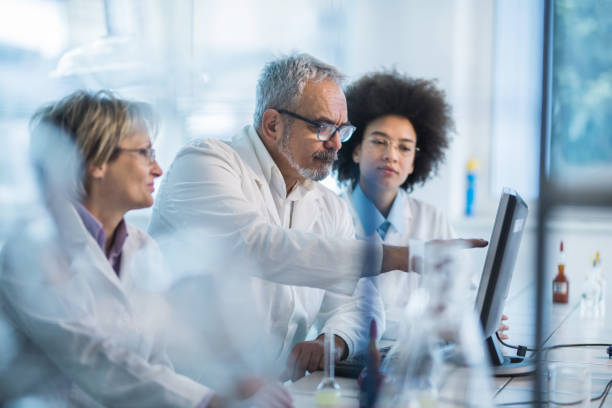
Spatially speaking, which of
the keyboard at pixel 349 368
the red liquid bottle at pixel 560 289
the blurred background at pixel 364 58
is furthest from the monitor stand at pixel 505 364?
the blurred background at pixel 364 58

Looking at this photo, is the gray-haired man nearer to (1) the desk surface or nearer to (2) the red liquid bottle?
(1) the desk surface

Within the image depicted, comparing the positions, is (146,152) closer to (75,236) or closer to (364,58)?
(75,236)

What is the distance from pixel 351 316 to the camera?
165cm

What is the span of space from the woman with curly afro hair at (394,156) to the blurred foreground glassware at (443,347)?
105 centimetres

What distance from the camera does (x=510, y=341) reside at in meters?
1.67

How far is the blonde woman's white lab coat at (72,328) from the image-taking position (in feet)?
3.61

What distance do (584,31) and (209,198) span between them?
99.5 inches

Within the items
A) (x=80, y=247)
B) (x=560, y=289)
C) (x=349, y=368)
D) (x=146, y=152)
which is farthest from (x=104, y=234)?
(x=560, y=289)

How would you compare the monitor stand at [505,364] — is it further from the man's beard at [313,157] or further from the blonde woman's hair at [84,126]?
the blonde woman's hair at [84,126]

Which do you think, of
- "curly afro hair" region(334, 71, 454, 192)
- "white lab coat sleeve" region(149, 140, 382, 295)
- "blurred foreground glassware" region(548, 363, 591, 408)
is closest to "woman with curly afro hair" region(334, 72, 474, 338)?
"curly afro hair" region(334, 71, 454, 192)

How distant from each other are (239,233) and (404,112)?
3.81ft

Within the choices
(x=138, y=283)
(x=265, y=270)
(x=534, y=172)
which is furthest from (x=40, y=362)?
(x=534, y=172)

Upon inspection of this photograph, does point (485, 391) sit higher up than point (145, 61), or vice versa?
point (145, 61)

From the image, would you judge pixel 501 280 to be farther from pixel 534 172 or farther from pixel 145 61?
pixel 145 61
